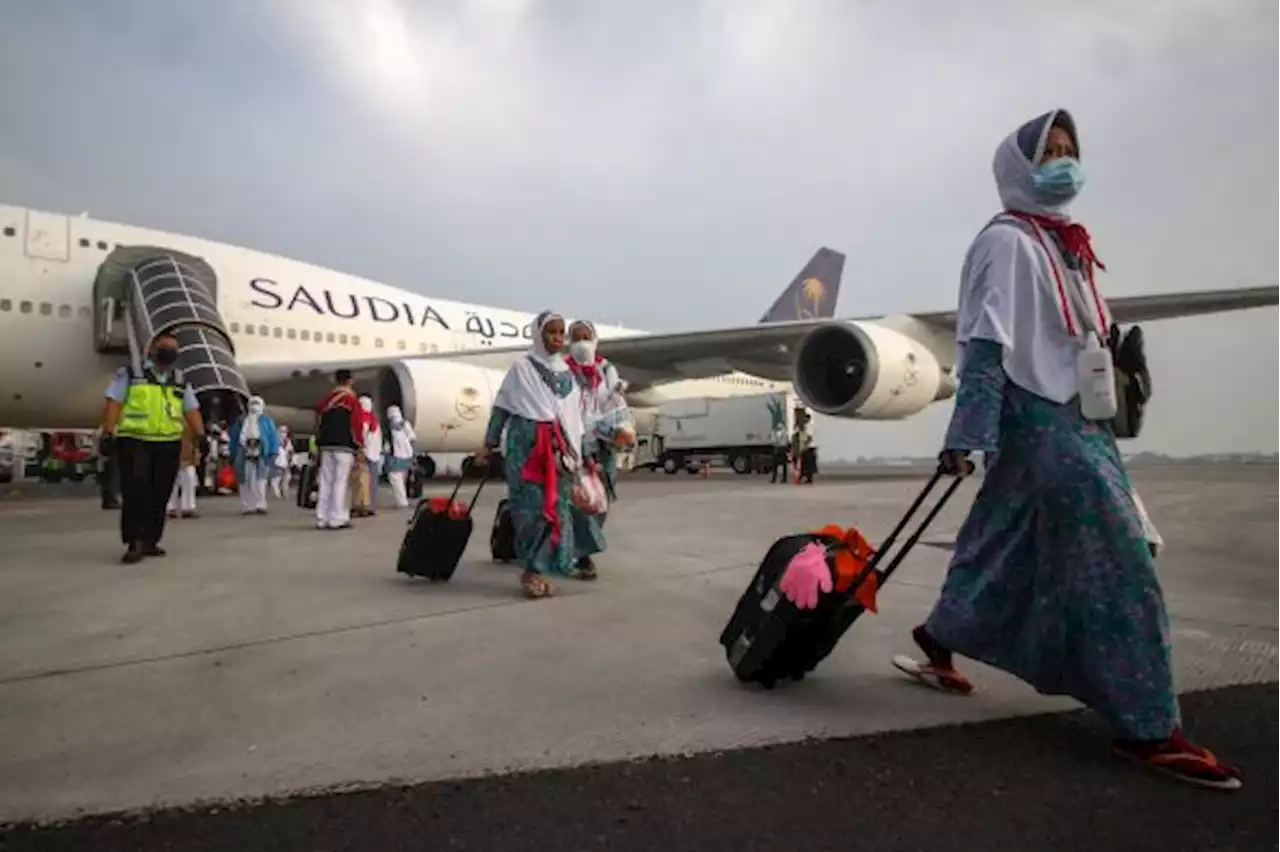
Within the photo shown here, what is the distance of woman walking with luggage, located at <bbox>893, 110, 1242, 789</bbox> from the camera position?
6.17ft

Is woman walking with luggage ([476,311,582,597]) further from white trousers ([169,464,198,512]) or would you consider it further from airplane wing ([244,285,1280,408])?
airplane wing ([244,285,1280,408])

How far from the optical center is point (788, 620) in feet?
7.32

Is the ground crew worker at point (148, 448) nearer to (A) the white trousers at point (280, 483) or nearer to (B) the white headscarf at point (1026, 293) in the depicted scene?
(B) the white headscarf at point (1026, 293)

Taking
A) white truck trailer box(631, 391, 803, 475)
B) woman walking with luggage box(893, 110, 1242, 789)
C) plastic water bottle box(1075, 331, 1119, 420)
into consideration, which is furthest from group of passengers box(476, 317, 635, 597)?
white truck trailer box(631, 391, 803, 475)

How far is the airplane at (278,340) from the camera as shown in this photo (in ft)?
36.5

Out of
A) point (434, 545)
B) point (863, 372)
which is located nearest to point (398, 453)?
point (434, 545)

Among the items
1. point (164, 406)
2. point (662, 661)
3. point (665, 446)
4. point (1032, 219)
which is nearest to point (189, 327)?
point (164, 406)

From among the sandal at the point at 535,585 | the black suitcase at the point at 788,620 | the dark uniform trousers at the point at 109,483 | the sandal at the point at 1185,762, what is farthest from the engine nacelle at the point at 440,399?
the sandal at the point at 1185,762

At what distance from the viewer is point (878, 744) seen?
6.41 feet

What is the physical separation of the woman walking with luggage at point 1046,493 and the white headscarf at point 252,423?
8.55 metres

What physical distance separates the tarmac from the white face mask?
148 centimetres

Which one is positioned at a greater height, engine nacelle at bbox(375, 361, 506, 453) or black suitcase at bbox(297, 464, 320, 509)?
engine nacelle at bbox(375, 361, 506, 453)

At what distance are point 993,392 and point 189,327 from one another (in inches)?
425

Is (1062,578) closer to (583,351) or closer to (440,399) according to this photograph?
(583,351)
